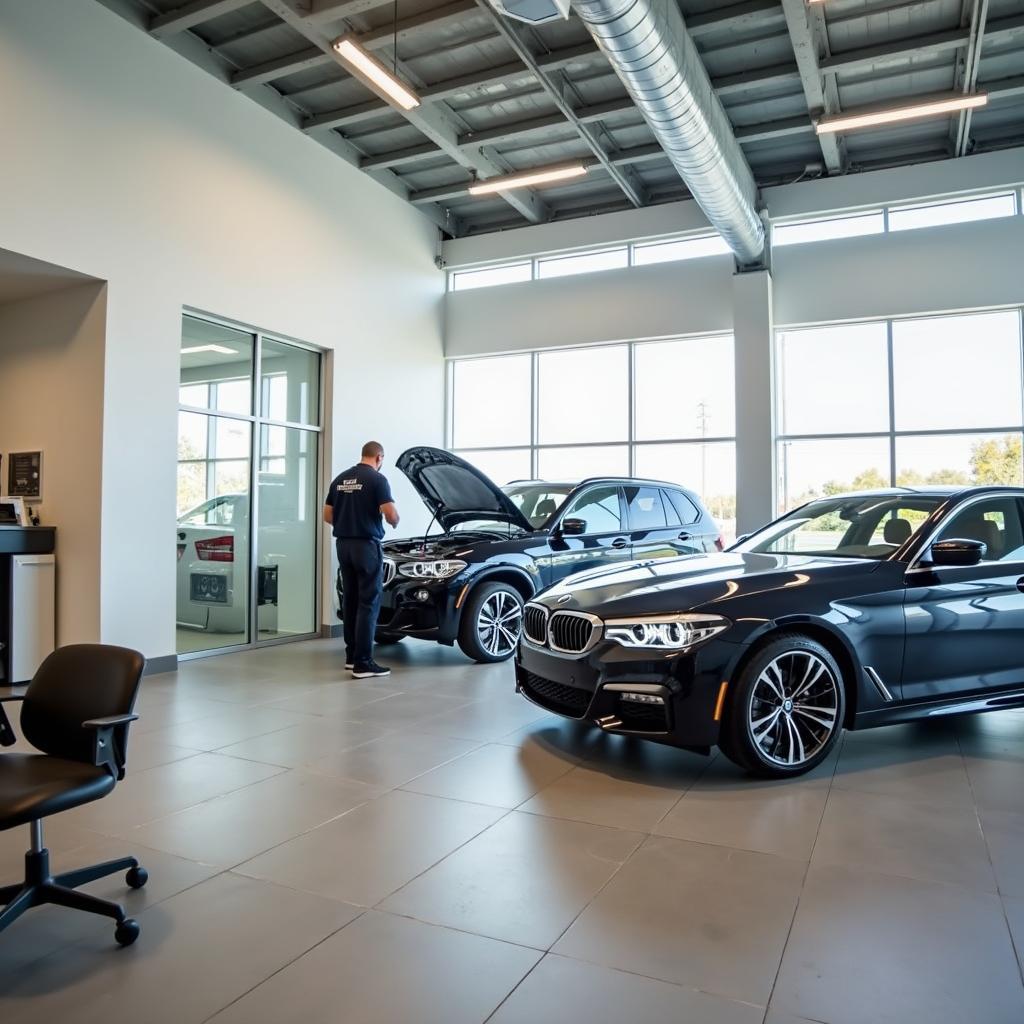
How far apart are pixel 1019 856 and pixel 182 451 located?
21.2 feet

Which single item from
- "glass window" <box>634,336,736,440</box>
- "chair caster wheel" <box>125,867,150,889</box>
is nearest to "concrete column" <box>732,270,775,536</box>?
"glass window" <box>634,336,736,440</box>

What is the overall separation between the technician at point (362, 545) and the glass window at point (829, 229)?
6.55 meters

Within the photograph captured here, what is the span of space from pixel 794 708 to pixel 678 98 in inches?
185

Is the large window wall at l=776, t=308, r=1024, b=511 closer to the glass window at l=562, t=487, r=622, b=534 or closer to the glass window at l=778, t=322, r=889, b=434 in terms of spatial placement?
the glass window at l=778, t=322, r=889, b=434

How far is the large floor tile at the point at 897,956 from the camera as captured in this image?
1837 millimetres

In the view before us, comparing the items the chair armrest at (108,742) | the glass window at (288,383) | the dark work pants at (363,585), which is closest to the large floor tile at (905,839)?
the chair armrest at (108,742)

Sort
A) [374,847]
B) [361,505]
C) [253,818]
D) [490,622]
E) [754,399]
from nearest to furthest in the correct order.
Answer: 1. [374,847]
2. [253,818]
3. [361,505]
4. [490,622]
5. [754,399]

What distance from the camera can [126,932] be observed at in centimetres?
210

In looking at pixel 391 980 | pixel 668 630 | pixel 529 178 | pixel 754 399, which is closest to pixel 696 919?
pixel 391 980

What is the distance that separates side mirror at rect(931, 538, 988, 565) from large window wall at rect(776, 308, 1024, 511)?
5738mm

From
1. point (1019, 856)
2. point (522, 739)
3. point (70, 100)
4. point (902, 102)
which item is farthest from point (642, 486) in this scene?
point (70, 100)

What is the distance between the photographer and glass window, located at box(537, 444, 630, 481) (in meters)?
10.5

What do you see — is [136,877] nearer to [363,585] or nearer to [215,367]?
[363,585]

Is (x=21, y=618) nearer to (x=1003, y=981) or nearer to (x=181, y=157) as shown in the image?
(x=181, y=157)
